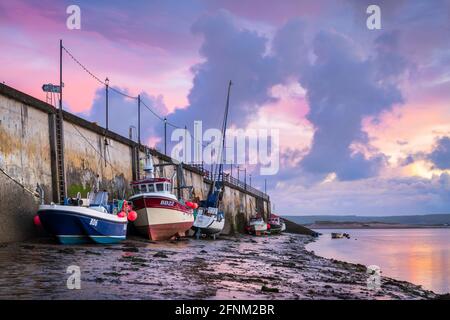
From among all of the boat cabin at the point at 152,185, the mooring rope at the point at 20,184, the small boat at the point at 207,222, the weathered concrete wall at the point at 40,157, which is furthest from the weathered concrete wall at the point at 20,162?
the small boat at the point at 207,222

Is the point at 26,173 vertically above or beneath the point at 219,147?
beneath

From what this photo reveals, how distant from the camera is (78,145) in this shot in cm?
2606

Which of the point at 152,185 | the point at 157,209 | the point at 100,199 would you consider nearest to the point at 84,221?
the point at 100,199

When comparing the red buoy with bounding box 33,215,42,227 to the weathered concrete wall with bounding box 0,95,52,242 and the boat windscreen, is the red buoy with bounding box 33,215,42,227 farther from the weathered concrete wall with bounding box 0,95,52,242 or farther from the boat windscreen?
the boat windscreen

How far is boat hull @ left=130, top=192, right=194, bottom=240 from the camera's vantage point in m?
27.5

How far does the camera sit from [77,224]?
20156 mm

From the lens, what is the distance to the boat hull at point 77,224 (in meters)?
19.4

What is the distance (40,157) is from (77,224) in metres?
4.04

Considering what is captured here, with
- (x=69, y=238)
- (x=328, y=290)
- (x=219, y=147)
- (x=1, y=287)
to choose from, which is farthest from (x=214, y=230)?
(x=1, y=287)

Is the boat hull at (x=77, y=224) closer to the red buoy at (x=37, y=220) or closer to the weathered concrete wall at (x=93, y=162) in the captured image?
the red buoy at (x=37, y=220)
